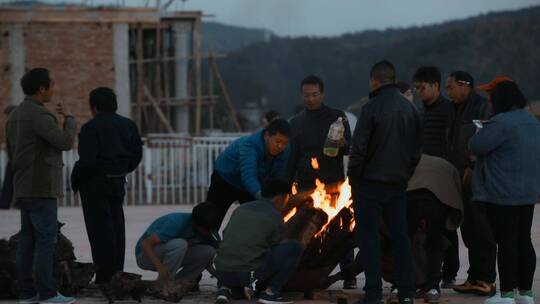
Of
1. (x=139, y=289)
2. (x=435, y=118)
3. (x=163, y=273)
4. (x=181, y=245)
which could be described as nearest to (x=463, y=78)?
(x=435, y=118)

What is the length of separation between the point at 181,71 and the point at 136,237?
27.0 metres

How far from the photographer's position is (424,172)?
9.95m

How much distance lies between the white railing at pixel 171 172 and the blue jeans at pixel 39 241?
15.0 m

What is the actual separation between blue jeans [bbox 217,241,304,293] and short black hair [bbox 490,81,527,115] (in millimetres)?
1802

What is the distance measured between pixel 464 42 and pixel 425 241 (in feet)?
268

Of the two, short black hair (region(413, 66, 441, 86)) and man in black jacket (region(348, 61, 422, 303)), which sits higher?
short black hair (region(413, 66, 441, 86))

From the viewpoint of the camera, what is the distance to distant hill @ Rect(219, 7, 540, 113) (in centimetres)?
8106

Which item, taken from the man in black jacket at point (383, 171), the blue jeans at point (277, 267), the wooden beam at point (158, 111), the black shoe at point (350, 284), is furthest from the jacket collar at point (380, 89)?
the wooden beam at point (158, 111)

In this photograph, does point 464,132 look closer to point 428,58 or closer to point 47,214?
point 47,214

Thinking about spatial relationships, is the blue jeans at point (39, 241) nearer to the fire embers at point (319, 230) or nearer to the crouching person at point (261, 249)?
the crouching person at point (261, 249)

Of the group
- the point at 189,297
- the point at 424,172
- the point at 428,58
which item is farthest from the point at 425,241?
the point at 428,58

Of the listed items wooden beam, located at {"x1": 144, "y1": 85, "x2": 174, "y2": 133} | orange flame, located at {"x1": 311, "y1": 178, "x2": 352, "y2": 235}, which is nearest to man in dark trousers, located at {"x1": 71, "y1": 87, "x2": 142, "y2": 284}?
orange flame, located at {"x1": 311, "y1": 178, "x2": 352, "y2": 235}

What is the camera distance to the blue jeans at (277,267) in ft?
31.0

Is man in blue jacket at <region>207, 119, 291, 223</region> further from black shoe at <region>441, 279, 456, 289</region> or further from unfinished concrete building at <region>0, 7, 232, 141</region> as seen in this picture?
unfinished concrete building at <region>0, 7, 232, 141</region>
